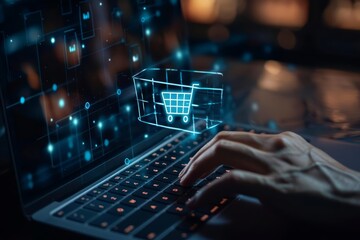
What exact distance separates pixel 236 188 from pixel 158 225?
114 millimetres

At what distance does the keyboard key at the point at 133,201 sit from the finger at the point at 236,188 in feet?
0.24

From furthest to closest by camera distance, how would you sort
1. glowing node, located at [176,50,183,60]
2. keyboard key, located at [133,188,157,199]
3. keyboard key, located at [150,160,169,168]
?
glowing node, located at [176,50,183,60]
keyboard key, located at [150,160,169,168]
keyboard key, located at [133,188,157,199]

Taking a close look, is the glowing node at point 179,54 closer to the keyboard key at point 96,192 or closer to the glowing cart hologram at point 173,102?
the glowing cart hologram at point 173,102

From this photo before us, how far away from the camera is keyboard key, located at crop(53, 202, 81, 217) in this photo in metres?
0.76

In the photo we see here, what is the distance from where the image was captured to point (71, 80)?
2.74 feet

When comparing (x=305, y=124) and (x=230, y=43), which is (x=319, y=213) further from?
(x=230, y=43)

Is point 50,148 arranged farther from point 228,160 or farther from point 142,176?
point 228,160

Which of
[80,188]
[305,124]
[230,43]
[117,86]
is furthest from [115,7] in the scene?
[230,43]

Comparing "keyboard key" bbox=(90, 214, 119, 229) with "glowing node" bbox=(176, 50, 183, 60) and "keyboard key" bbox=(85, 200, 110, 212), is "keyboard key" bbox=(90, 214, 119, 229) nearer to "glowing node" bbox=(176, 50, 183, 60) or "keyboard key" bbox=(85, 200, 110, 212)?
"keyboard key" bbox=(85, 200, 110, 212)

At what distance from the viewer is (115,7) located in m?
0.92

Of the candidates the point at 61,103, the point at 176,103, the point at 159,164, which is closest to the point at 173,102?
the point at 176,103

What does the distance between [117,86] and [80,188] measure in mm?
185

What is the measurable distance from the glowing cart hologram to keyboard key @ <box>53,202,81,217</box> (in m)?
0.25

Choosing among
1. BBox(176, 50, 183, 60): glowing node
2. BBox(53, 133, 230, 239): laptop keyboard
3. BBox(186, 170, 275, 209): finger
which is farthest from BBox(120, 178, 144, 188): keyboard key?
BBox(176, 50, 183, 60): glowing node
